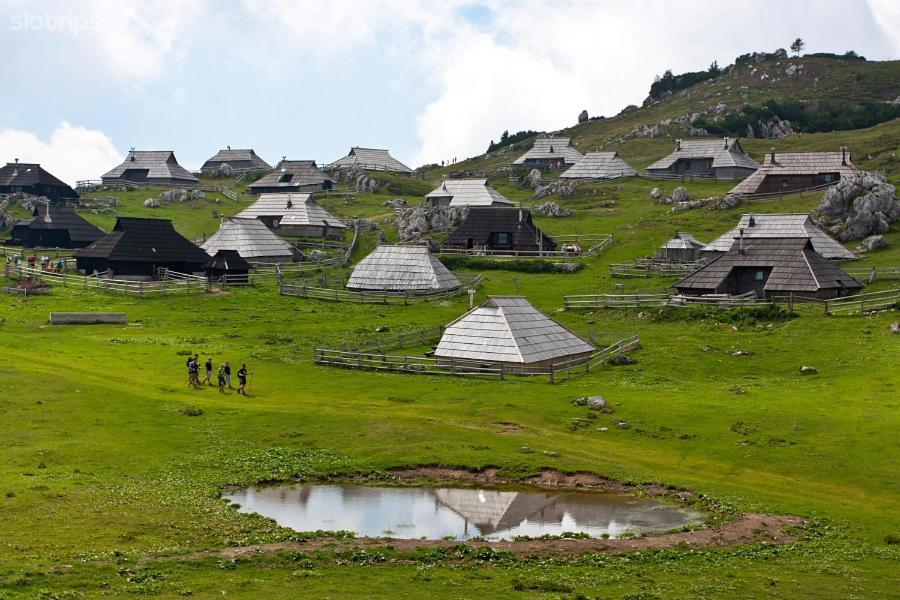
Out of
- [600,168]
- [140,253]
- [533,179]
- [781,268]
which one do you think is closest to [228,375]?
[781,268]

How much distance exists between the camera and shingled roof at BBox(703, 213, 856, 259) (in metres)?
80.8

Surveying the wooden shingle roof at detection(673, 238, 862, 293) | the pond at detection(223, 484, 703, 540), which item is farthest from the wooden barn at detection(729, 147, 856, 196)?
the pond at detection(223, 484, 703, 540)

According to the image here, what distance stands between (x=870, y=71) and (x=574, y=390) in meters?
155

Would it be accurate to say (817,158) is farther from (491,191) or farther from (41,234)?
(41,234)

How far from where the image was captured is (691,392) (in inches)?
1881

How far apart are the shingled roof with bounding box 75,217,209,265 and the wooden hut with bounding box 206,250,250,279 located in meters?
1.62

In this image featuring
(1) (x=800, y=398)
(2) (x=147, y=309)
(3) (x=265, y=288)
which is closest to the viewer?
(1) (x=800, y=398)

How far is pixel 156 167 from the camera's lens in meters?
145

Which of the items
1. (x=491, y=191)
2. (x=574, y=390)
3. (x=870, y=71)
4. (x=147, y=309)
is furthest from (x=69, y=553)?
(x=870, y=71)

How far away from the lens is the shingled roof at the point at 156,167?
472ft

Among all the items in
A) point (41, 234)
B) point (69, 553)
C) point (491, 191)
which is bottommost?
point (69, 553)

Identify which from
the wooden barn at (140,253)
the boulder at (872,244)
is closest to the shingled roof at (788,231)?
the boulder at (872,244)

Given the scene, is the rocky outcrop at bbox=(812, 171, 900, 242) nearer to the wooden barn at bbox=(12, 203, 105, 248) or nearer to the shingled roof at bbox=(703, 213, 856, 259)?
the shingled roof at bbox=(703, 213, 856, 259)

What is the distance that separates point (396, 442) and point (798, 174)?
261 ft
